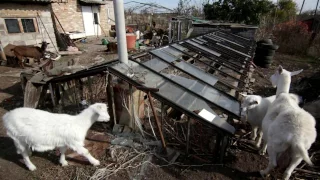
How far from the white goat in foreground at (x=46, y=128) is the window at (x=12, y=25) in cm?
1047

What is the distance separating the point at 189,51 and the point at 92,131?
3.85 metres

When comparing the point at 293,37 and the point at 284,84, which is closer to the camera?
the point at 284,84

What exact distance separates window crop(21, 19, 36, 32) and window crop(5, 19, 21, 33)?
34 cm

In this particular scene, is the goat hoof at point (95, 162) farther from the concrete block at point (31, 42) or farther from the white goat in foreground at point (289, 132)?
the concrete block at point (31, 42)

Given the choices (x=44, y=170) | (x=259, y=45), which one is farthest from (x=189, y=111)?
(x=259, y=45)

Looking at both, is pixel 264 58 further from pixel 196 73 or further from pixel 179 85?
pixel 179 85

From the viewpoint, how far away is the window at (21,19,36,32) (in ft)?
36.8

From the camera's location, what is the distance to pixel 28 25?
449 inches

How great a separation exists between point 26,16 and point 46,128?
1136 cm

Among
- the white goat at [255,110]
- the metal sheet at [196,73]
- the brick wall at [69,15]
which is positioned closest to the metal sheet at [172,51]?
the metal sheet at [196,73]

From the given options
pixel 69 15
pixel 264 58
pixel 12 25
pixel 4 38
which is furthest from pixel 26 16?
pixel 264 58

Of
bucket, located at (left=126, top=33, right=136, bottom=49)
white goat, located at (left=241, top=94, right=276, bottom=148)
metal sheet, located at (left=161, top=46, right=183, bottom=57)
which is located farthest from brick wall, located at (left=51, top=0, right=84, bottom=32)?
white goat, located at (left=241, top=94, right=276, bottom=148)

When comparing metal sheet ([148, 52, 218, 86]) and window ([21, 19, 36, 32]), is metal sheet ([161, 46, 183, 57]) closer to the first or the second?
metal sheet ([148, 52, 218, 86])

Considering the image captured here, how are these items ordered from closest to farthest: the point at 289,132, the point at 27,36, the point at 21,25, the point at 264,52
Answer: the point at 289,132, the point at 264,52, the point at 21,25, the point at 27,36
